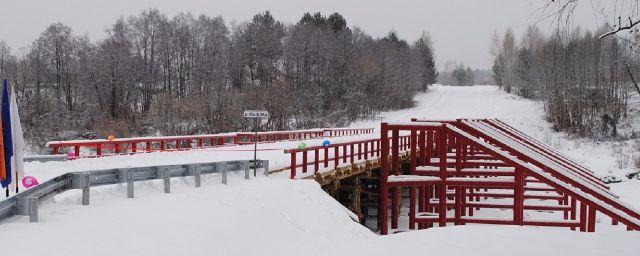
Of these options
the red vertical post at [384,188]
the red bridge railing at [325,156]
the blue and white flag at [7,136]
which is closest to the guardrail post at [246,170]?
the red bridge railing at [325,156]

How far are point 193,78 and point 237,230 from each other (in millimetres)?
60695

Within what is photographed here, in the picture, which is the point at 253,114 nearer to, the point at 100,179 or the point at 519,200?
the point at 100,179

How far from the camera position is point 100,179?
11211 millimetres

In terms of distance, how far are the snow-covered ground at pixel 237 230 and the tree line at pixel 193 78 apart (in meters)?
39.0

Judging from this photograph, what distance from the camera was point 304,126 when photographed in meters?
62.5

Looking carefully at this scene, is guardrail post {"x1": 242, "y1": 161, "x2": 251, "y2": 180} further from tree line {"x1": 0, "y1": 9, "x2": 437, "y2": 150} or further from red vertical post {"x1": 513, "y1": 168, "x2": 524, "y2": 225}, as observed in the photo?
tree line {"x1": 0, "y1": 9, "x2": 437, "y2": 150}

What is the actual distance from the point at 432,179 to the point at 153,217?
952 centimetres

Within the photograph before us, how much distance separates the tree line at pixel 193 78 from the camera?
54.2m

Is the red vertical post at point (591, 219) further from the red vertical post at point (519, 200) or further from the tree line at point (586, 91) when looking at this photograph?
the tree line at point (586, 91)

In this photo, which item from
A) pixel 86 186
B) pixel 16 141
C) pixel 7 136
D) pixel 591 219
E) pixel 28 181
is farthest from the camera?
pixel 591 219

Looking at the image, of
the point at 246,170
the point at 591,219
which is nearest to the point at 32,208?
the point at 246,170

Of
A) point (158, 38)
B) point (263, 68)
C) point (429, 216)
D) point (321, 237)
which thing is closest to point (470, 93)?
point (263, 68)

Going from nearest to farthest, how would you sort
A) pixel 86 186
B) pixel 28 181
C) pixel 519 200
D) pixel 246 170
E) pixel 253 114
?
pixel 86 186 < pixel 28 181 < pixel 253 114 < pixel 519 200 < pixel 246 170

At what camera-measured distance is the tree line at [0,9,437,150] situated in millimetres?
54250
